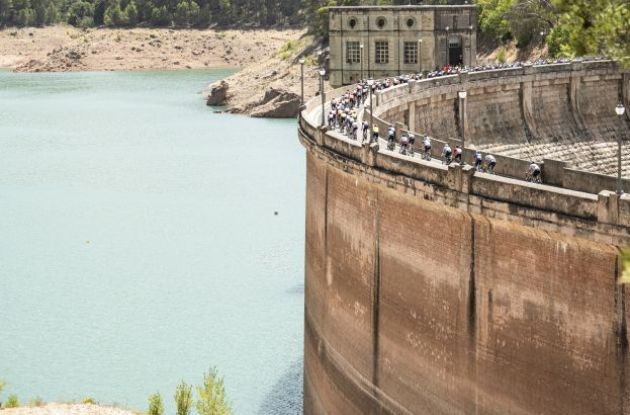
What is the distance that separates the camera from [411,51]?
76625mm

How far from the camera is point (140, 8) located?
197500 millimetres

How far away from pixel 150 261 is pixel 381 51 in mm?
28642

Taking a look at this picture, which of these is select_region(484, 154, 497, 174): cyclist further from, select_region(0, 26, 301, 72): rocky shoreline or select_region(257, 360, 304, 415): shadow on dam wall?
select_region(0, 26, 301, 72): rocky shoreline

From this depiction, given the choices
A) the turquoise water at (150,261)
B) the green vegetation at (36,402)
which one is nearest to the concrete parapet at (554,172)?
the turquoise water at (150,261)

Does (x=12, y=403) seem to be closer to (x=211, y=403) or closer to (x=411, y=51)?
(x=211, y=403)

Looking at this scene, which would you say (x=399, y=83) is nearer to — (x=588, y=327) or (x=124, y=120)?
(x=588, y=327)

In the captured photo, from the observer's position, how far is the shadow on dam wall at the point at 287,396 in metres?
35.5

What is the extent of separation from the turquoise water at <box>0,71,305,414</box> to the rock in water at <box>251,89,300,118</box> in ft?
13.8

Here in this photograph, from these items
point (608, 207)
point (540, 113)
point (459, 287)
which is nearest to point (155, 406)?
point (459, 287)

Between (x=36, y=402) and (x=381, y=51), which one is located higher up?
(x=381, y=51)

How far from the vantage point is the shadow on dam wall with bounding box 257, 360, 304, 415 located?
116 ft

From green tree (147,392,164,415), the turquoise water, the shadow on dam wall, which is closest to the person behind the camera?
green tree (147,392,164,415)

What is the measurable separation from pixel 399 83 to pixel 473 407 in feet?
104

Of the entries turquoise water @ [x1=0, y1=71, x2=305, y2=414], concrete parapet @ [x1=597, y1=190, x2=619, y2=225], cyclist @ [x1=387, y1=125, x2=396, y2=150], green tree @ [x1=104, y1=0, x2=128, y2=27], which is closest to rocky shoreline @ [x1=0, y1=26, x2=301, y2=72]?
green tree @ [x1=104, y1=0, x2=128, y2=27]
